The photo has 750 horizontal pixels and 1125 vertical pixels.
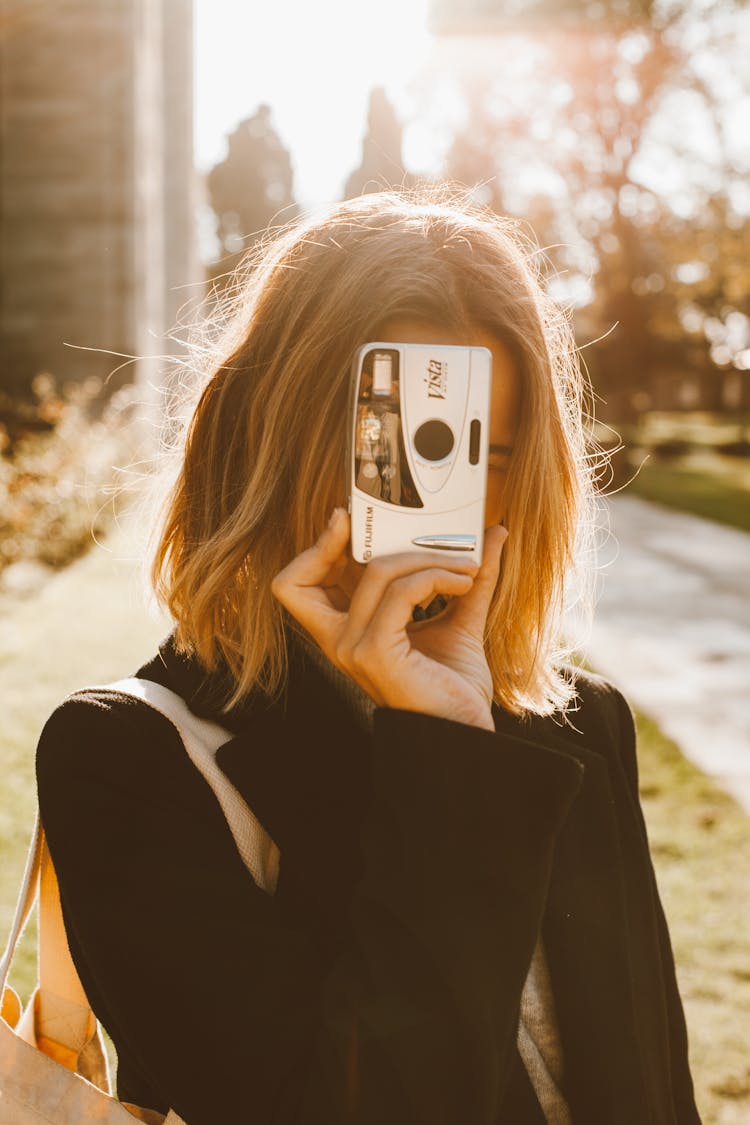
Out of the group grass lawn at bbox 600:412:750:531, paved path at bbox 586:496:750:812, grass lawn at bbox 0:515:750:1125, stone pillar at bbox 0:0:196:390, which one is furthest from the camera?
grass lawn at bbox 600:412:750:531

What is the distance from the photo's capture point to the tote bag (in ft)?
3.86

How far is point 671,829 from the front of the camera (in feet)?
14.9

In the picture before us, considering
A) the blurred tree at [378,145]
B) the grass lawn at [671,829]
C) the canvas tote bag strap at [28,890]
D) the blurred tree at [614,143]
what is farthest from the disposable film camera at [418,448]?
the blurred tree at [614,143]

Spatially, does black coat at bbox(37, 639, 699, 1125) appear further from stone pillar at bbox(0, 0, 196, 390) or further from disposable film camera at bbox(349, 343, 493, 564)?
stone pillar at bbox(0, 0, 196, 390)

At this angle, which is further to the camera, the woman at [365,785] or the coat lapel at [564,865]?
the coat lapel at [564,865]

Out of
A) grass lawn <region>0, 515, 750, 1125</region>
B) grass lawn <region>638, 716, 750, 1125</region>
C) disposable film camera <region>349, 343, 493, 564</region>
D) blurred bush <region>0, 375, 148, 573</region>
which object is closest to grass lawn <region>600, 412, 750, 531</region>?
blurred bush <region>0, 375, 148, 573</region>

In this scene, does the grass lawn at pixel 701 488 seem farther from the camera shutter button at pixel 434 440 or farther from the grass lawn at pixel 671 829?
the camera shutter button at pixel 434 440

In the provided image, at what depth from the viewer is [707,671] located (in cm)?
697

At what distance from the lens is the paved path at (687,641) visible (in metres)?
5.68

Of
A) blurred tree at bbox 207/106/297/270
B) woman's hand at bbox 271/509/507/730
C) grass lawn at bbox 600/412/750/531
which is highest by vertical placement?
blurred tree at bbox 207/106/297/270

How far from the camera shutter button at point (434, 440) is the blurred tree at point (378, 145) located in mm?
3602

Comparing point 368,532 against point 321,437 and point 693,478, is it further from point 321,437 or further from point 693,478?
point 693,478

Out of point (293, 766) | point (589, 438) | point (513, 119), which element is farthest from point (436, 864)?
point (513, 119)

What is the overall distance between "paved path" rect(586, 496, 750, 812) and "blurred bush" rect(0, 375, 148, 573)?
3663mm
